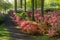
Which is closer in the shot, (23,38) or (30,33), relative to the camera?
(23,38)

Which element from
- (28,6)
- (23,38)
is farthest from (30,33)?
(28,6)

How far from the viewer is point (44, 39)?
1240 cm

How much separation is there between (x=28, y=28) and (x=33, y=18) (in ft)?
13.7

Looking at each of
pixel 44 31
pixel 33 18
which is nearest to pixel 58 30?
pixel 44 31

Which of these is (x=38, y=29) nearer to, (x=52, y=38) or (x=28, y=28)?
(x=28, y=28)

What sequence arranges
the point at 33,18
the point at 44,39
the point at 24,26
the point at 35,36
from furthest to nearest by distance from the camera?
the point at 33,18, the point at 24,26, the point at 35,36, the point at 44,39

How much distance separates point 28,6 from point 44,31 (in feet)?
90.6

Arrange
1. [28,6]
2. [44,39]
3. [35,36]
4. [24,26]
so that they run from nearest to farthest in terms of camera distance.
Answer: [44,39] → [35,36] → [24,26] → [28,6]

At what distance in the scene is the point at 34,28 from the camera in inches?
548

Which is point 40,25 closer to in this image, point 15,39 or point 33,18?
point 15,39

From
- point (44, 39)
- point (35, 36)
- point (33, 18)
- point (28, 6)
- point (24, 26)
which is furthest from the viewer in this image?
point (28, 6)

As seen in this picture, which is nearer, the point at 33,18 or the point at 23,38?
the point at 23,38

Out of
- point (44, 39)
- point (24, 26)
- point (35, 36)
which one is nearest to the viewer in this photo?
point (44, 39)

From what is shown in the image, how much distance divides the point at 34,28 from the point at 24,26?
1.57 meters
